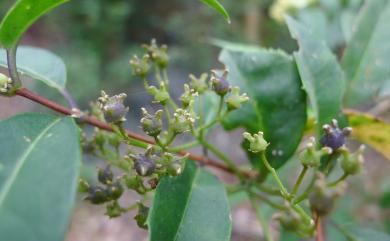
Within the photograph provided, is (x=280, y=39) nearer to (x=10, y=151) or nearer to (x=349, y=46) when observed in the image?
(x=349, y=46)

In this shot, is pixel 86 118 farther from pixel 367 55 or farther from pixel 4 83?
pixel 367 55

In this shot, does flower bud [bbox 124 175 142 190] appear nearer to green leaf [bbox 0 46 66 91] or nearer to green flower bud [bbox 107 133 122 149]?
green flower bud [bbox 107 133 122 149]

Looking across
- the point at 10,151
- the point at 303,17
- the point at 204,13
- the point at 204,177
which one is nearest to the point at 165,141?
the point at 204,177

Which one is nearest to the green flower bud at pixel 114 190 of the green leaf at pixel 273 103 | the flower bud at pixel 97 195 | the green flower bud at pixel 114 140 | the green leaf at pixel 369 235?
the flower bud at pixel 97 195

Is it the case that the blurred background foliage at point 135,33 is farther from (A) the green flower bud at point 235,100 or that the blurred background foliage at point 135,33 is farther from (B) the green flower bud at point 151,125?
(B) the green flower bud at point 151,125

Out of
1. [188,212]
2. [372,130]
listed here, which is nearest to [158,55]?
[188,212]

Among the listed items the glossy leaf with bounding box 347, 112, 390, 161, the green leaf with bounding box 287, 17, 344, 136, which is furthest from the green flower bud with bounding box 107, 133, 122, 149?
the glossy leaf with bounding box 347, 112, 390, 161
